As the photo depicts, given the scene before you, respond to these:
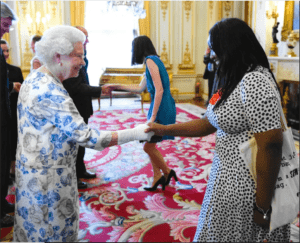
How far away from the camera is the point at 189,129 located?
137 centimetres

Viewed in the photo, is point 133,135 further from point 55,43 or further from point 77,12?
point 77,12

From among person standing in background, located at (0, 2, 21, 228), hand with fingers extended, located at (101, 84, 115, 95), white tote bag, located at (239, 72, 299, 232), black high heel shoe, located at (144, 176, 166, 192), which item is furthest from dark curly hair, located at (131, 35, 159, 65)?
white tote bag, located at (239, 72, 299, 232)

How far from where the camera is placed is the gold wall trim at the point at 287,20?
6.01 m

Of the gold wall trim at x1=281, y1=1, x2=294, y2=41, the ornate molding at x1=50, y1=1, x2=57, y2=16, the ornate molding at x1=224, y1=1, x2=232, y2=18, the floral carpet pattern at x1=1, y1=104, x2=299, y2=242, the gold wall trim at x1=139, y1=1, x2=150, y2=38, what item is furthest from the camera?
the ornate molding at x1=224, y1=1, x2=232, y2=18

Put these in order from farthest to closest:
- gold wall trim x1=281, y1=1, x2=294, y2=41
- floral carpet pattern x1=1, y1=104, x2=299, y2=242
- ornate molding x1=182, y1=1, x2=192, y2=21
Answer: ornate molding x1=182, y1=1, x2=192, y2=21
gold wall trim x1=281, y1=1, x2=294, y2=41
floral carpet pattern x1=1, y1=104, x2=299, y2=242

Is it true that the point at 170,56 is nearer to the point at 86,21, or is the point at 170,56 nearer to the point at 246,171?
the point at 86,21

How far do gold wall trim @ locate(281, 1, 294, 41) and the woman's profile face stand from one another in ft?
19.2

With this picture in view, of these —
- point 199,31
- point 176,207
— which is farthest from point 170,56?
point 176,207

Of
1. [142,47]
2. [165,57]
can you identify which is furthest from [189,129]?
[165,57]

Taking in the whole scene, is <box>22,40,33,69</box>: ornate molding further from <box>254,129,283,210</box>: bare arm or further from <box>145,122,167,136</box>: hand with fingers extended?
<box>254,129,283,210</box>: bare arm

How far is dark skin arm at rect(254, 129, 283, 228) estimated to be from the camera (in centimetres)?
98

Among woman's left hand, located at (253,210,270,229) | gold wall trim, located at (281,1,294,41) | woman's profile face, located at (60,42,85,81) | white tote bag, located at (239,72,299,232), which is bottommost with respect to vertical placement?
woman's left hand, located at (253,210,270,229)

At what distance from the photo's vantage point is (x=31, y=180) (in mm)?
1342

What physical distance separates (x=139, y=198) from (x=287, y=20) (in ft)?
17.4
